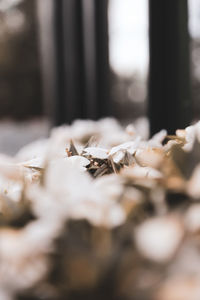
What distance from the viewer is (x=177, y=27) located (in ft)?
5.53

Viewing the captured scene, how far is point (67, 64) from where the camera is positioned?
2.41 metres

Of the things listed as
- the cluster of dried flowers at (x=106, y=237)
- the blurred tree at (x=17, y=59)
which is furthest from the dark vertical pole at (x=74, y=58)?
the cluster of dried flowers at (x=106, y=237)

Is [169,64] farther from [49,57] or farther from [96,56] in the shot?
[49,57]

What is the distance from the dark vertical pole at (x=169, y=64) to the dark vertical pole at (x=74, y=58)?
22.4 inches

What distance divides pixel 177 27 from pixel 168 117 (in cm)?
38

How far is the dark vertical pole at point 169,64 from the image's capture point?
169 centimetres

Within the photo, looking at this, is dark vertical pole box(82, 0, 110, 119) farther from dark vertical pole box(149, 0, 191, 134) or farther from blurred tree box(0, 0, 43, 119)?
dark vertical pole box(149, 0, 191, 134)

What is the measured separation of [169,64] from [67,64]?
849 mm

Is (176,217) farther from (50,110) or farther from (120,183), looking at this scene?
(50,110)

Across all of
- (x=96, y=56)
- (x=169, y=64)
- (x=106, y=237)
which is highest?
(x=96, y=56)

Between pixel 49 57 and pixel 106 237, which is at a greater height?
pixel 49 57

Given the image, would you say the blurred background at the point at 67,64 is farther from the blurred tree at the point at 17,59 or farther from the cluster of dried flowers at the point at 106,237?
the cluster of dried flowers at the point at 106,237

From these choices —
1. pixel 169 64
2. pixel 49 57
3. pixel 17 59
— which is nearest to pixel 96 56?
pixel 49 57

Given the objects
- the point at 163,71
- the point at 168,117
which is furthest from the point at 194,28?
the point at 168,117
